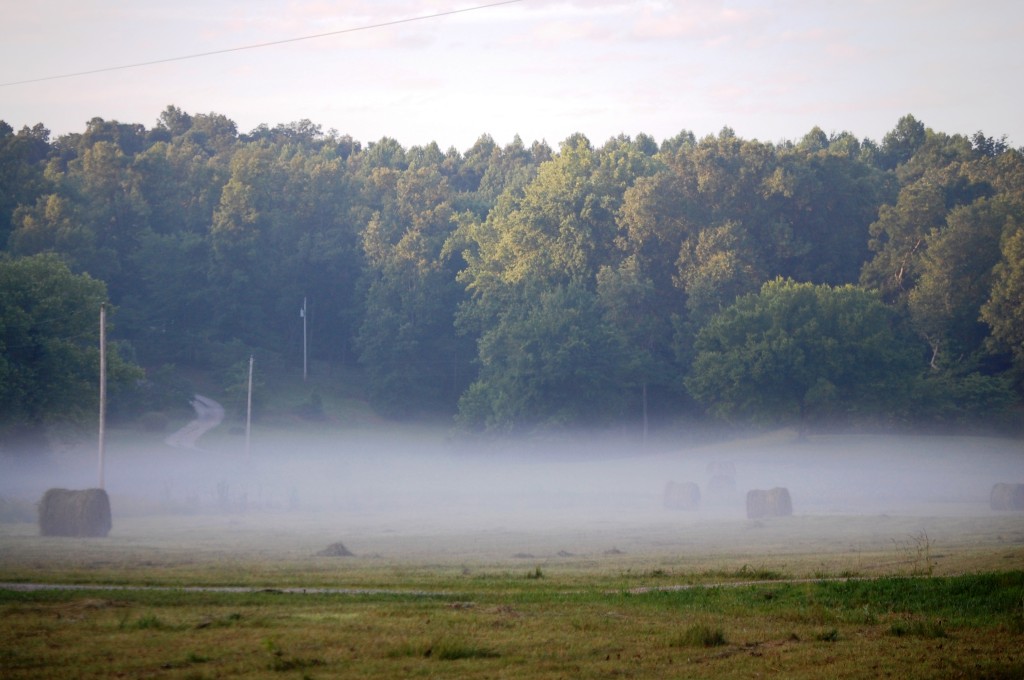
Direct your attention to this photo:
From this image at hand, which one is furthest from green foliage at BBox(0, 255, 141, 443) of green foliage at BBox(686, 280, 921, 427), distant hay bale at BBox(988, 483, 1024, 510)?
distant hay bale at BBox(988, 483, 1024, 510)

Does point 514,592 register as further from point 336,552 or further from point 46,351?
point 46,351

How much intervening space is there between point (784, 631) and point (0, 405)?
47824 mm

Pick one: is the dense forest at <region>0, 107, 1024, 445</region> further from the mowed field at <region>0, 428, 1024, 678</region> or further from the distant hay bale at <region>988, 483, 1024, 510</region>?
the distant hay bale at <region>988, 483, 1024, 510</region>

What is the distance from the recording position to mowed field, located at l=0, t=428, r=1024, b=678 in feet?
44.7

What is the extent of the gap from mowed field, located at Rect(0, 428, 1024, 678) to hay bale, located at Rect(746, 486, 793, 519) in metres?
1.14

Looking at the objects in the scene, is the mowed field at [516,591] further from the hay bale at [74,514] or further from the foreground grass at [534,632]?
the hay bale at [74,514]

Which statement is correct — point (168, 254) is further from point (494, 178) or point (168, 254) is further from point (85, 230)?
point (494, 178)

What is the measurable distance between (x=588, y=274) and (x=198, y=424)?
3425 cm

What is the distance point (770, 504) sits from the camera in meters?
46.3

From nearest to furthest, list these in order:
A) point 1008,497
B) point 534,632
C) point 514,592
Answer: point 534,632
point 514,592
point 1008,497

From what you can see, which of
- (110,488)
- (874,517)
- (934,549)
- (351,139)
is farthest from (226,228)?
(934,549)

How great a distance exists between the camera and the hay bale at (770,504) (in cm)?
4606

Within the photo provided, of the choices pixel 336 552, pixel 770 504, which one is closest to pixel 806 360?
pixel 770 504

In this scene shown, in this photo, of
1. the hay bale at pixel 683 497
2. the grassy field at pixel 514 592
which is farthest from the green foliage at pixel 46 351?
the hay bale at pixel 683 497
